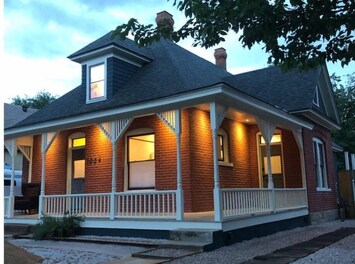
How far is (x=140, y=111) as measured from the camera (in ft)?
32.9

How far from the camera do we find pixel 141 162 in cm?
1181

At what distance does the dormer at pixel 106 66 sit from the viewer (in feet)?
43.1

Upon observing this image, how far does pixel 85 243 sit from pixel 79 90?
7.44m

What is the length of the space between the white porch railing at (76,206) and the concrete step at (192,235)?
8.31 feet

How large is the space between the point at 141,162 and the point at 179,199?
10.4ft

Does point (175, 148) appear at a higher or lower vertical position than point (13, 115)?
lower

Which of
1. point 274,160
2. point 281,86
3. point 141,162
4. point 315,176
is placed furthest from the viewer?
point 281,86

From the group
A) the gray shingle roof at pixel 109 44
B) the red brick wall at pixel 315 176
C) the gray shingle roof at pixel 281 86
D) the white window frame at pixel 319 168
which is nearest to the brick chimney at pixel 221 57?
the gray shingle roof at pixel 281 86

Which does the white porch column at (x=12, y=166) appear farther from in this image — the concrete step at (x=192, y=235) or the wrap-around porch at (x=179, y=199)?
the concrete step at (x=192, y=235)

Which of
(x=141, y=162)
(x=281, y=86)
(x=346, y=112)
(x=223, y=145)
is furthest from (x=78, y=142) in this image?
(x=346, y=112)

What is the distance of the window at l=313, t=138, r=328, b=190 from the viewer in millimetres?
14430

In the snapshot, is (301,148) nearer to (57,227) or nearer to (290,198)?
(290,198)

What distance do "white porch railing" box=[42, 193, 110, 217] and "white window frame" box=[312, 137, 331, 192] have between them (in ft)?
25.6

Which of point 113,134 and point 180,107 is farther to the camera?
point 113,134
